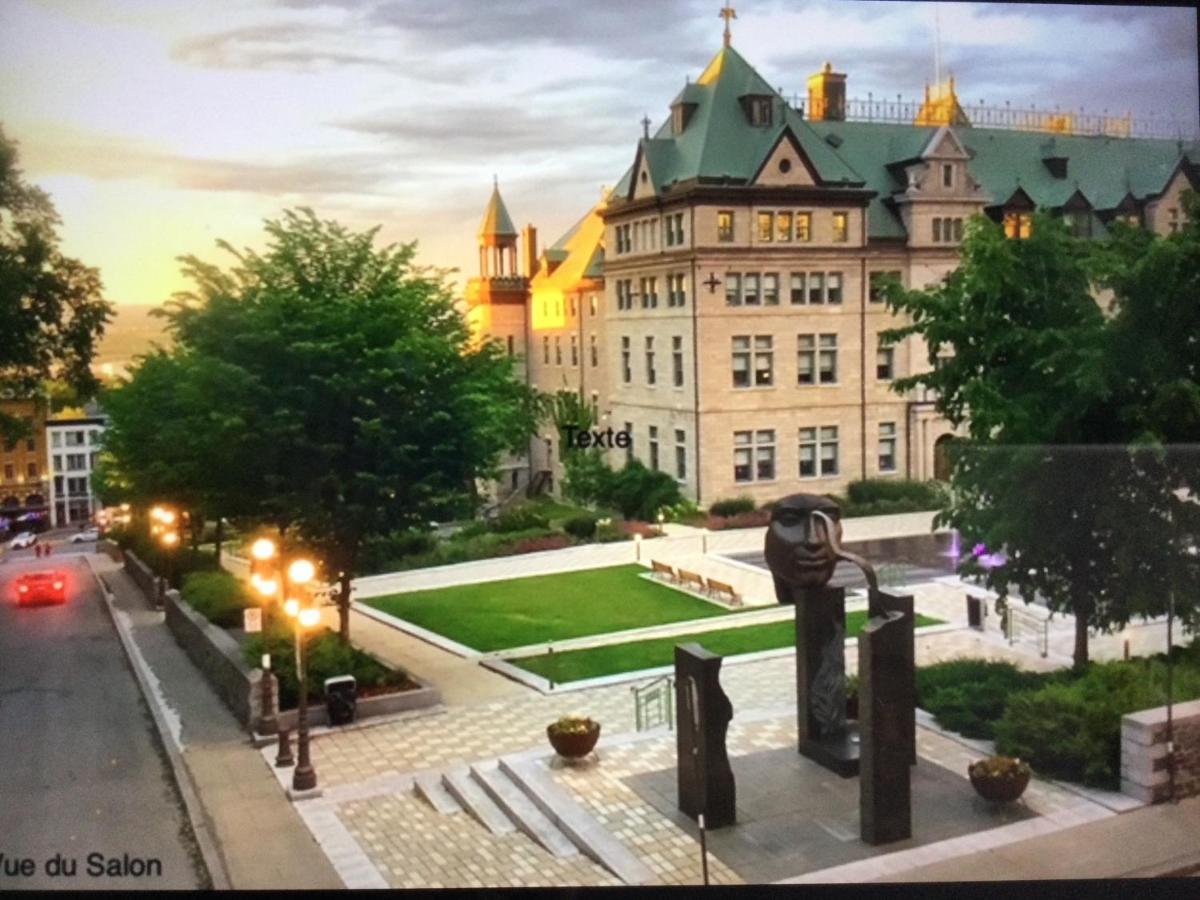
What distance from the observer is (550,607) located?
22.8ft

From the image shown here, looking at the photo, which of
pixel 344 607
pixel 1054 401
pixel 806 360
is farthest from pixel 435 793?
pixel 1054 401

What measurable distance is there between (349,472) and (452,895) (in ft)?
8.19

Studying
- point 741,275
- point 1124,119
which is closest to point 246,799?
point 741,275

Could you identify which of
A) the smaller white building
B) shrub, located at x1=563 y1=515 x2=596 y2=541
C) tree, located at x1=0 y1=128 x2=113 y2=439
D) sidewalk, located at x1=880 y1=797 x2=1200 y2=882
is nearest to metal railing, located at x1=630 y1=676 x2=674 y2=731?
shrub, located at x1=563 y1=515 x2=596 y2=541

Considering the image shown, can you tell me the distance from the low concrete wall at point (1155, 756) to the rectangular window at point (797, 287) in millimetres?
3000

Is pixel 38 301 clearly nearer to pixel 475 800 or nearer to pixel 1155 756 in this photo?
pixel 475 800

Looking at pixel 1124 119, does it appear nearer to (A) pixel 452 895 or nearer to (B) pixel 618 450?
(B) pixel 618 450

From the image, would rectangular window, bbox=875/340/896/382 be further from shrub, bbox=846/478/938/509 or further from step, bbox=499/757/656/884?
step, bbox=499/757/656/884

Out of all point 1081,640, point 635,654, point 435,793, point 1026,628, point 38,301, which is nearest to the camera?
point 435,793

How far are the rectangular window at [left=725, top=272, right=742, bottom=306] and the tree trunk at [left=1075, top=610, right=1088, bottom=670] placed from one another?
9.22ft

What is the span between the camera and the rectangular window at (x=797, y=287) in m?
7.03

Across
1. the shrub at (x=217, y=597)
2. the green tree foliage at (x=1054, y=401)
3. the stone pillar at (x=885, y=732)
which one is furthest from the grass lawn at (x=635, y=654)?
the shrub at (x=217, y=597)

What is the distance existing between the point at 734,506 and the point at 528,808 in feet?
7.28

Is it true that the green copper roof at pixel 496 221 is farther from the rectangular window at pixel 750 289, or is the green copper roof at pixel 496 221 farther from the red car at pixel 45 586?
the red car at pixel 45 586
